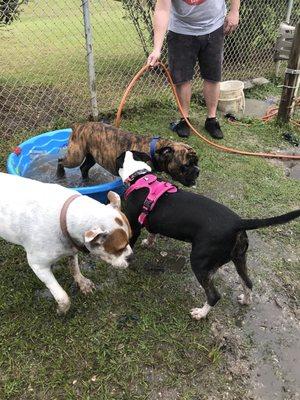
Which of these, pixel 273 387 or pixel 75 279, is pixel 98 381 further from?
pixel 273 387

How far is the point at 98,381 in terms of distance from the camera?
118 inches

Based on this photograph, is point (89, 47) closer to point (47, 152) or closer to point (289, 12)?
point (47, 152)

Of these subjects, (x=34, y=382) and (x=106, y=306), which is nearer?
(x=34, y=382)

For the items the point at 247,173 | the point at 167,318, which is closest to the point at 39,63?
the point at 247,173

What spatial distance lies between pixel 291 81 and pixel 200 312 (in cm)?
424

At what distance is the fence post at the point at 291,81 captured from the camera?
5.97 meters

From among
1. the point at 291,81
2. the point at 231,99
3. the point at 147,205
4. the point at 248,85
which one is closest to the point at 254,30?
the point at 248,85

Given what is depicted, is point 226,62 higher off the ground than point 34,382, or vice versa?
point 226,62

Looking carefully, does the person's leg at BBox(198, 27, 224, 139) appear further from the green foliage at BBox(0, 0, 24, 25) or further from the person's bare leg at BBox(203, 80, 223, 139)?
the green foliage at BBox(0, 0, 24, 25)

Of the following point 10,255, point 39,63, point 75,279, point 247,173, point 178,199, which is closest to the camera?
point 178,199

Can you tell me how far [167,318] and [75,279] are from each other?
88 centimetres

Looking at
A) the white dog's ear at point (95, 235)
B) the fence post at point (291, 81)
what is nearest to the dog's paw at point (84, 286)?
the white dog's ear at point (95, 235)

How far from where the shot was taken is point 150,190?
3.49 m

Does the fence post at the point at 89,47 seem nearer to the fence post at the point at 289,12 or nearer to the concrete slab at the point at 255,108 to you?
the concrete slab at the point at 255,108
